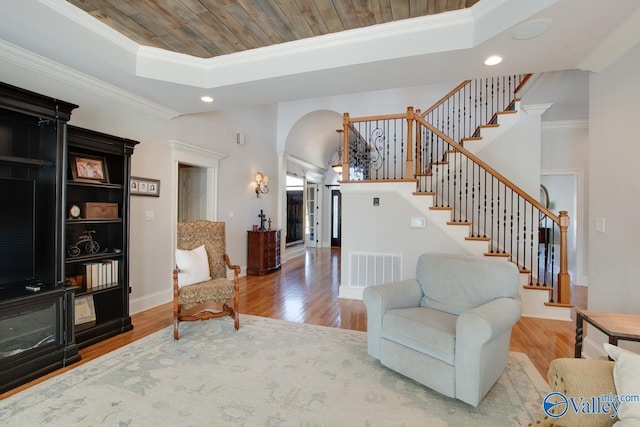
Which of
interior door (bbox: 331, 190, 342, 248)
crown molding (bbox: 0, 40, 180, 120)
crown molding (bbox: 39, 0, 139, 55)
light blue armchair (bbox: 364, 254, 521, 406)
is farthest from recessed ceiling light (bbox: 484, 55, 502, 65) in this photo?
interior door (bbox: 331, 190, 342, 248)

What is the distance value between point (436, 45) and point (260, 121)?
4.36 m

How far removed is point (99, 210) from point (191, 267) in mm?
1063

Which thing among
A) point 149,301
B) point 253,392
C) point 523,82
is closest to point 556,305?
point 523,82

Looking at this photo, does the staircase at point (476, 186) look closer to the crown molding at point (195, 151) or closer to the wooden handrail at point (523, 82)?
the wooden handrail at point (523, 82)

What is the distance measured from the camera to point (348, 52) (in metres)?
2.82

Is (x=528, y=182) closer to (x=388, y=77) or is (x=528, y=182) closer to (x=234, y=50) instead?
(x=388, y=77)

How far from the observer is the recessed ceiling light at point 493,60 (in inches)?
105

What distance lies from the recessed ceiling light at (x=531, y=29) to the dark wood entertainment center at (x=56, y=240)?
3.56 m

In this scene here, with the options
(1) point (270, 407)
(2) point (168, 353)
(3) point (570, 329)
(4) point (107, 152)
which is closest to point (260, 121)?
(4) point (107, 152)

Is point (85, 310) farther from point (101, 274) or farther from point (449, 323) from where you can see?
point (449, 323)

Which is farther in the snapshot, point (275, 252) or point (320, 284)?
point (275, 252)

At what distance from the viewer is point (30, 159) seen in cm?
241

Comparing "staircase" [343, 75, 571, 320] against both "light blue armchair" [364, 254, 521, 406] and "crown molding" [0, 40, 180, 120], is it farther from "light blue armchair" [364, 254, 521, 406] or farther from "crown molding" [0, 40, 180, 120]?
"crown molding" [0, 40, 180, 120]
